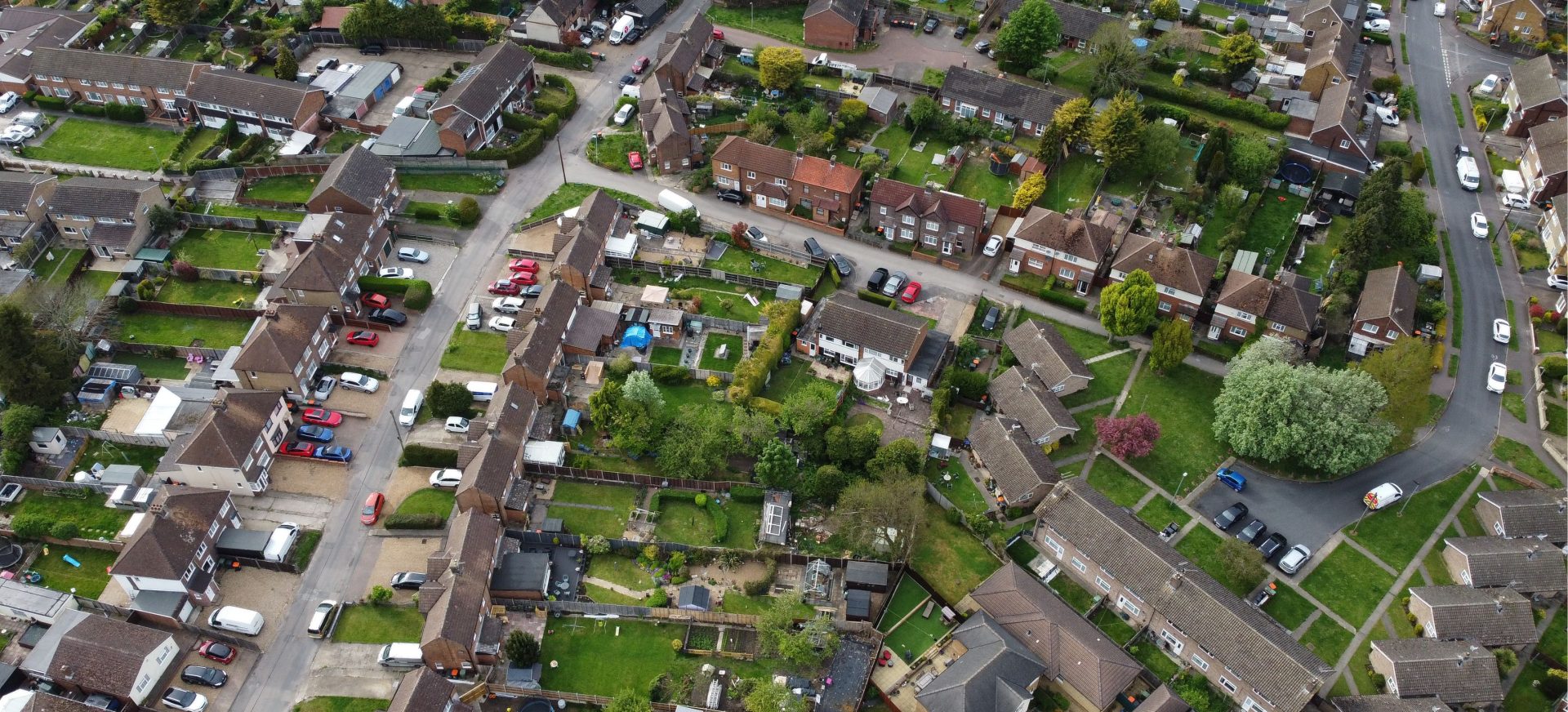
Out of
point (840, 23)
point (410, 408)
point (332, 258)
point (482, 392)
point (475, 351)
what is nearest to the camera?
point (410, 408)

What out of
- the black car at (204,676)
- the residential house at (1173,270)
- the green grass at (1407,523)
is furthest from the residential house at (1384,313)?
the black car at (204,676)

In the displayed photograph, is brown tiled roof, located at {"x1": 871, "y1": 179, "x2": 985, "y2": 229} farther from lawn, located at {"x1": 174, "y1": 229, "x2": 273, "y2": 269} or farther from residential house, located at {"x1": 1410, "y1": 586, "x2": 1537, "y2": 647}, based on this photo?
lawn, located at {"x1": 174, "y1": 229, "x2": 273, "y2": 269}

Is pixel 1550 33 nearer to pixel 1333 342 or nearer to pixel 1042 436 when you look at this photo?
pixel 1333 342

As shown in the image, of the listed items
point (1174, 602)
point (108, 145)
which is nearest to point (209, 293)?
point (108, 145)

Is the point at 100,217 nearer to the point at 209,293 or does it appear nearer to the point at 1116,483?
the point at 209,293

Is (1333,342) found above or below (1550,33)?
below

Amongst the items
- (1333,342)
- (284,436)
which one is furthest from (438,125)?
(1333,342)
